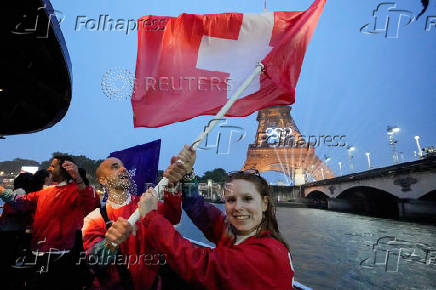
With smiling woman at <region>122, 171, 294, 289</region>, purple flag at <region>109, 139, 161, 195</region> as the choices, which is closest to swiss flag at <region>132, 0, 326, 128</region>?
purple flag at <region>109, 139, 161, 195</region>

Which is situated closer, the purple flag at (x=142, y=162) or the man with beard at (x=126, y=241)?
the man with beard at (x=126, y=241)

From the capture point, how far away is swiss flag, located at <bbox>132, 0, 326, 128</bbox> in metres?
3.61

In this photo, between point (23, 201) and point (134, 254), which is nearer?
point (134, 254)

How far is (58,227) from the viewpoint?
11.8 ft

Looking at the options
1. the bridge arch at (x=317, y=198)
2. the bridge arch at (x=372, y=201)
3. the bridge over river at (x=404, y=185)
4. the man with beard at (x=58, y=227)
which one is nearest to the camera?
the man with beard at (x=58, y=227)

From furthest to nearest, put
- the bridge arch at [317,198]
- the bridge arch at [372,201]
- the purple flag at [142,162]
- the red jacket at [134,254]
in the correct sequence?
the bridge arch at [317,198]
the bridge arch at [372,201]
the purple flag at [142,162]
the red jacket at [134,254]

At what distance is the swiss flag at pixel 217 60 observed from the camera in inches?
142

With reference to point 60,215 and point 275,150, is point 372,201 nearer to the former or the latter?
point 275,150

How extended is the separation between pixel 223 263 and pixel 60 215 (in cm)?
325

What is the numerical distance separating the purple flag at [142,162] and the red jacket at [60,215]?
0.63m

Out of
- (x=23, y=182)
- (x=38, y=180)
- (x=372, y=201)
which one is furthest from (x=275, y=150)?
(x=23, y=182)

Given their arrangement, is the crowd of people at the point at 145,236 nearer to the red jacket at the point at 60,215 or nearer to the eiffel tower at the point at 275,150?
the red jacket at the point at 60,215

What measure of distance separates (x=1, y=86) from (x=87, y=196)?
175cm

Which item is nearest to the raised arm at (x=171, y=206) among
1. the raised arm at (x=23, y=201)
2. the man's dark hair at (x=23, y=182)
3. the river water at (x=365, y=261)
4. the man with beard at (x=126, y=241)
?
the man with beard at (x=126, y=241)
